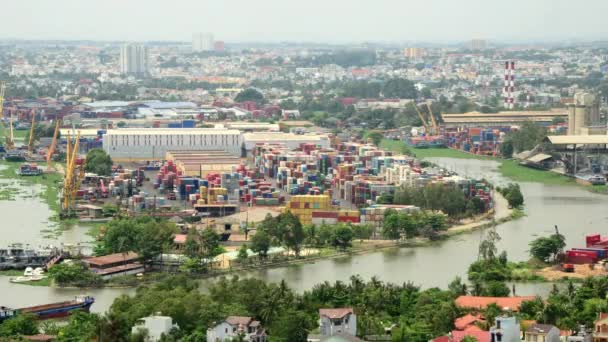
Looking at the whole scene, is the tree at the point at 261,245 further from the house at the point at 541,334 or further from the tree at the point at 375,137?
the tree at the point at 375,137

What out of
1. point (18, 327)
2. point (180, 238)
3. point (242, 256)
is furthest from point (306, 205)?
point (18, 327)

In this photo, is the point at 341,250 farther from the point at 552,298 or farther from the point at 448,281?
the point at 552,298

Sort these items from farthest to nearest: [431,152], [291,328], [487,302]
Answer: [431,152] < [487,302] < [291,328]

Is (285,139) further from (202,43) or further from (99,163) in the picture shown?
(202,43)

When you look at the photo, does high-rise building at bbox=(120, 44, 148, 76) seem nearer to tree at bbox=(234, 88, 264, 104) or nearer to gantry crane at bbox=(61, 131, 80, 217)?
tree at bbox=(234, 88, 264, 104)

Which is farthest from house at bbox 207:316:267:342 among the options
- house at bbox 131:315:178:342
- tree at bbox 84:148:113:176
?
tree at bbox 84:148:113:176

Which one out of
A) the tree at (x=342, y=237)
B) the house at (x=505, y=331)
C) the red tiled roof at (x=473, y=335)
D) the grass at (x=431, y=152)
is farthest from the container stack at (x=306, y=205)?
the house at (x=505, y=331)
